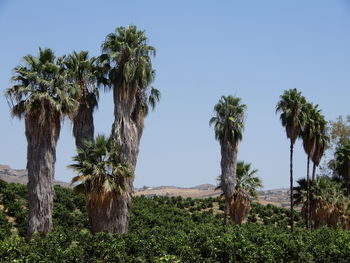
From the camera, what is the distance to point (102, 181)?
25922 mm

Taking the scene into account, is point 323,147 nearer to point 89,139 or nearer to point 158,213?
point 158,213

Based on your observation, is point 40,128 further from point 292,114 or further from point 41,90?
point 292,114

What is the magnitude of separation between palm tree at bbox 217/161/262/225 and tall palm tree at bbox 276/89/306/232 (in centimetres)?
360

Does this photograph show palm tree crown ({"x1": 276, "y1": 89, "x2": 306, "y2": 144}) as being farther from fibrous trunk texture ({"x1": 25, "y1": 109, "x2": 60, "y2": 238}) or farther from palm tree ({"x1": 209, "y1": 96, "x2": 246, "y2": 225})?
fibrous trunk texture ({"x1": 25, "y1": 109, "x2": 60, "y2": 238})

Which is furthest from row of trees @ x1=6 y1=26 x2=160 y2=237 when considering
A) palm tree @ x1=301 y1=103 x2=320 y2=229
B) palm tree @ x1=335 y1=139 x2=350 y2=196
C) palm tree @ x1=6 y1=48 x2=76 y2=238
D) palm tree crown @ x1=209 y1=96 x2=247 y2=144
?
palm tree @ x1=335 y1=139 x2=350 y2=196

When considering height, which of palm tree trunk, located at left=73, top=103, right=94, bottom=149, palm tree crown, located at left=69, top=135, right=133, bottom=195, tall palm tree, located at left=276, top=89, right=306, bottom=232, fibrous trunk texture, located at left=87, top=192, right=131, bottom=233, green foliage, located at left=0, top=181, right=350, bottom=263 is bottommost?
green foliage, located at left=0, top=181, right=350, bottom=263

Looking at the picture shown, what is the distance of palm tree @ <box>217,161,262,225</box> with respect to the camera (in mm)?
40875

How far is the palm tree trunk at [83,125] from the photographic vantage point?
29250 millimetres

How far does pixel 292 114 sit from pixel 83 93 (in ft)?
68.7

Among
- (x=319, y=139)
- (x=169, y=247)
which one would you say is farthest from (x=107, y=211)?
(x=319, y=139)

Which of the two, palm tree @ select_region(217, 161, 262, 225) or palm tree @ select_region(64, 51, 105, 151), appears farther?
palm tree @ select_region(217, 161, 262, 225)

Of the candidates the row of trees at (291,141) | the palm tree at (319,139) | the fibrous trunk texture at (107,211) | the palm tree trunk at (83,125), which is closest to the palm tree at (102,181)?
the fibrous trunk texture at (107,211)

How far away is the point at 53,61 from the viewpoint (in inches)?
1101

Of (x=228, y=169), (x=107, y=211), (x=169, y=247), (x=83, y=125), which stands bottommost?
(x=169, y=247)
